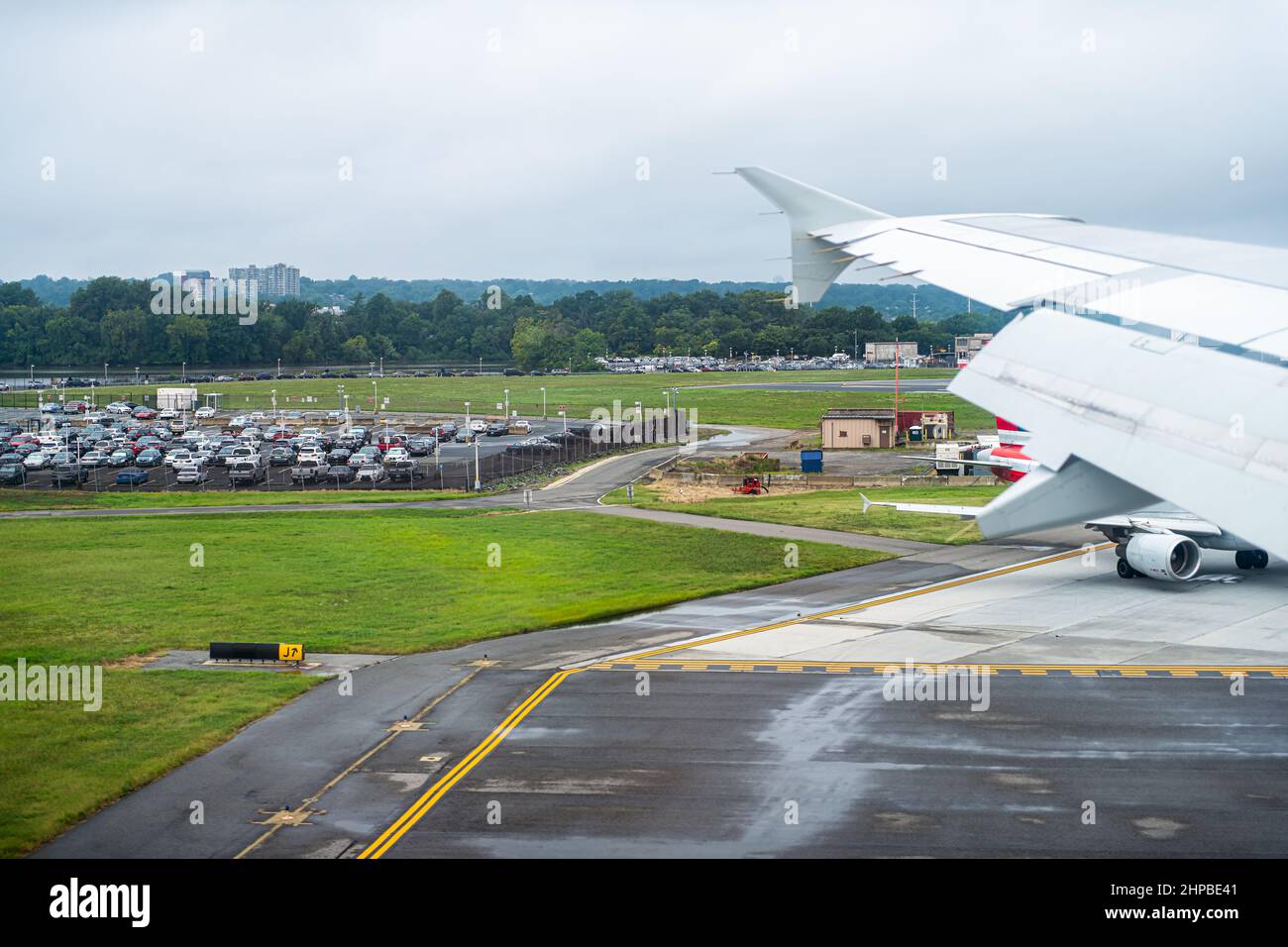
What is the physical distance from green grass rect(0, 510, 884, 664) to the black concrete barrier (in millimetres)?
1933

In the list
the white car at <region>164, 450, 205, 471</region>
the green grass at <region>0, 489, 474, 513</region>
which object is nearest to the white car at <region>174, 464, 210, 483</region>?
the green grass at <region>0, 489, 474, 513</region>

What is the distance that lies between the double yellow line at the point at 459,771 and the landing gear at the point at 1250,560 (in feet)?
88.0

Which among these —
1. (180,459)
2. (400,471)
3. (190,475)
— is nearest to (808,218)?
(400,471)

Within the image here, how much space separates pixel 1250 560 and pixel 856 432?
5978 centimetres

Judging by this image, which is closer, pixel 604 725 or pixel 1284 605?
pixel 604 725

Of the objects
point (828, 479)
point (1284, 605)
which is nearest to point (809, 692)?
point (1284, 605)

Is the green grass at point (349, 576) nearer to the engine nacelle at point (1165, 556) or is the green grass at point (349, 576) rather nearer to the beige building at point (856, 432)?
the engine nacelle at point (1165, 556)

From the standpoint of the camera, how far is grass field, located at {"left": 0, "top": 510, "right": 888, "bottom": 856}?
27.6 meters

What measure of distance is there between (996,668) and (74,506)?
62.7m

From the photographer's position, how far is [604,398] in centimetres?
16575

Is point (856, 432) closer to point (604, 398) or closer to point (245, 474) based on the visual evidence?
point (245, 474)

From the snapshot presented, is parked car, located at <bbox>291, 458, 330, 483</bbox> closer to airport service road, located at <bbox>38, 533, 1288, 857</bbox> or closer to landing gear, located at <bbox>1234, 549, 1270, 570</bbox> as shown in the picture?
airport service road, located at <bbox>38, 533, 1288, 857</bbox>
